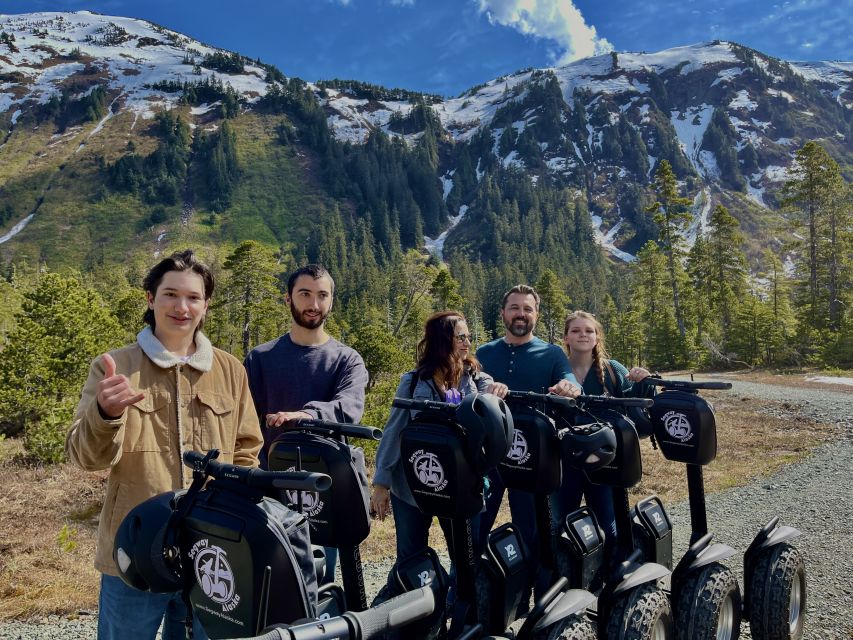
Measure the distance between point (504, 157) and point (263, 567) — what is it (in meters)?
200

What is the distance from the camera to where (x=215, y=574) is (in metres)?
1.41

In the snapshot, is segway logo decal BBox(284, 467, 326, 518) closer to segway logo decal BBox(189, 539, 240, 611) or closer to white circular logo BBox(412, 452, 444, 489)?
white circular logo BBox(412, 452, 444, 489)

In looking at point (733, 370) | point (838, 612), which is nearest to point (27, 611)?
point (838, 612)

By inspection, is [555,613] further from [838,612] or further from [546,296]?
[546,296]

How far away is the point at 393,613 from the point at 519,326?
9.43 ft

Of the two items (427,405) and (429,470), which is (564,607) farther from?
(427,405)

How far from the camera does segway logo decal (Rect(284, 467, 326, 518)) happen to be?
7.72 ft

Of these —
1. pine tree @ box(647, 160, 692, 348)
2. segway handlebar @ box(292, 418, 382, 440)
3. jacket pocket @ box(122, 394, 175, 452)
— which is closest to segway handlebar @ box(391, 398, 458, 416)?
segway handlebar @ box(292, 418, 382, 440)

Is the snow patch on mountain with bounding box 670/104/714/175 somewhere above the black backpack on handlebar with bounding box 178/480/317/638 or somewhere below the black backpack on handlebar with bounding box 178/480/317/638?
above

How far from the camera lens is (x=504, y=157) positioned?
189375 mm

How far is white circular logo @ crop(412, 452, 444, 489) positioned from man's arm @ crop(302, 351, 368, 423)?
0.74 meters

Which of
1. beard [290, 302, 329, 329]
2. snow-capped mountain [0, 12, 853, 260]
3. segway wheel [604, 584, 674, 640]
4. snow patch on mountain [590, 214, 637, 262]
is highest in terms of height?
snow-capped mountain [0, 12, 853, 260]

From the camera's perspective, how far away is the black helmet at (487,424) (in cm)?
208

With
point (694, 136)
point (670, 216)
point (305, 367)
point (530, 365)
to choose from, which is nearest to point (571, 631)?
point (530, 365)
